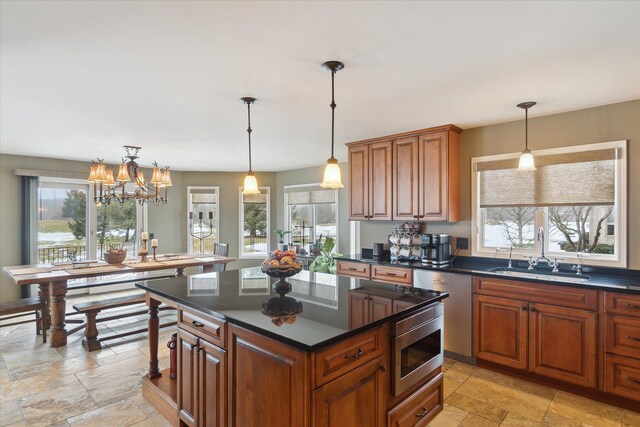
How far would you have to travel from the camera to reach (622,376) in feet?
8.45

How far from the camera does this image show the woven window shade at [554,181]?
3.06m

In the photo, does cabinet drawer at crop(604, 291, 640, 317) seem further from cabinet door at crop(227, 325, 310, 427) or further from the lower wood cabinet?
the lower wood cabinet

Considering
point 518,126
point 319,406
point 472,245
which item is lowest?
point 319,406

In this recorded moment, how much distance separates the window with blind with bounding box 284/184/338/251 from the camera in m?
6.49

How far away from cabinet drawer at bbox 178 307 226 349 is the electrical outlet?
2935 millimetres

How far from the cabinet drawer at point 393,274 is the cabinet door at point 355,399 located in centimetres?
192

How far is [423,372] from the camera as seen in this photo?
208 centimetres

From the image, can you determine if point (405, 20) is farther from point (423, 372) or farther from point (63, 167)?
point (63, 167)

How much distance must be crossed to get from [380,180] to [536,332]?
87.6 inches

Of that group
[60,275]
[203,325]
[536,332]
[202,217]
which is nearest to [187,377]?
[203,325]

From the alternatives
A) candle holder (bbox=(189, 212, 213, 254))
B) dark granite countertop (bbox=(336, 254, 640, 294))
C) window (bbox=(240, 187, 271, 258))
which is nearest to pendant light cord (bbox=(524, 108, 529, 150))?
dark granite countertop (bbox=(336, 254, 640, 294))

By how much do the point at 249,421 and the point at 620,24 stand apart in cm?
278

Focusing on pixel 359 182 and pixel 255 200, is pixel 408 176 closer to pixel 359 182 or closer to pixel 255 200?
pixel 359 182

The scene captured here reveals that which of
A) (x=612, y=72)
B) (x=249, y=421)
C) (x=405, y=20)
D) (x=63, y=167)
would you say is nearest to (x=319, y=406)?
(x=249, y=421)
